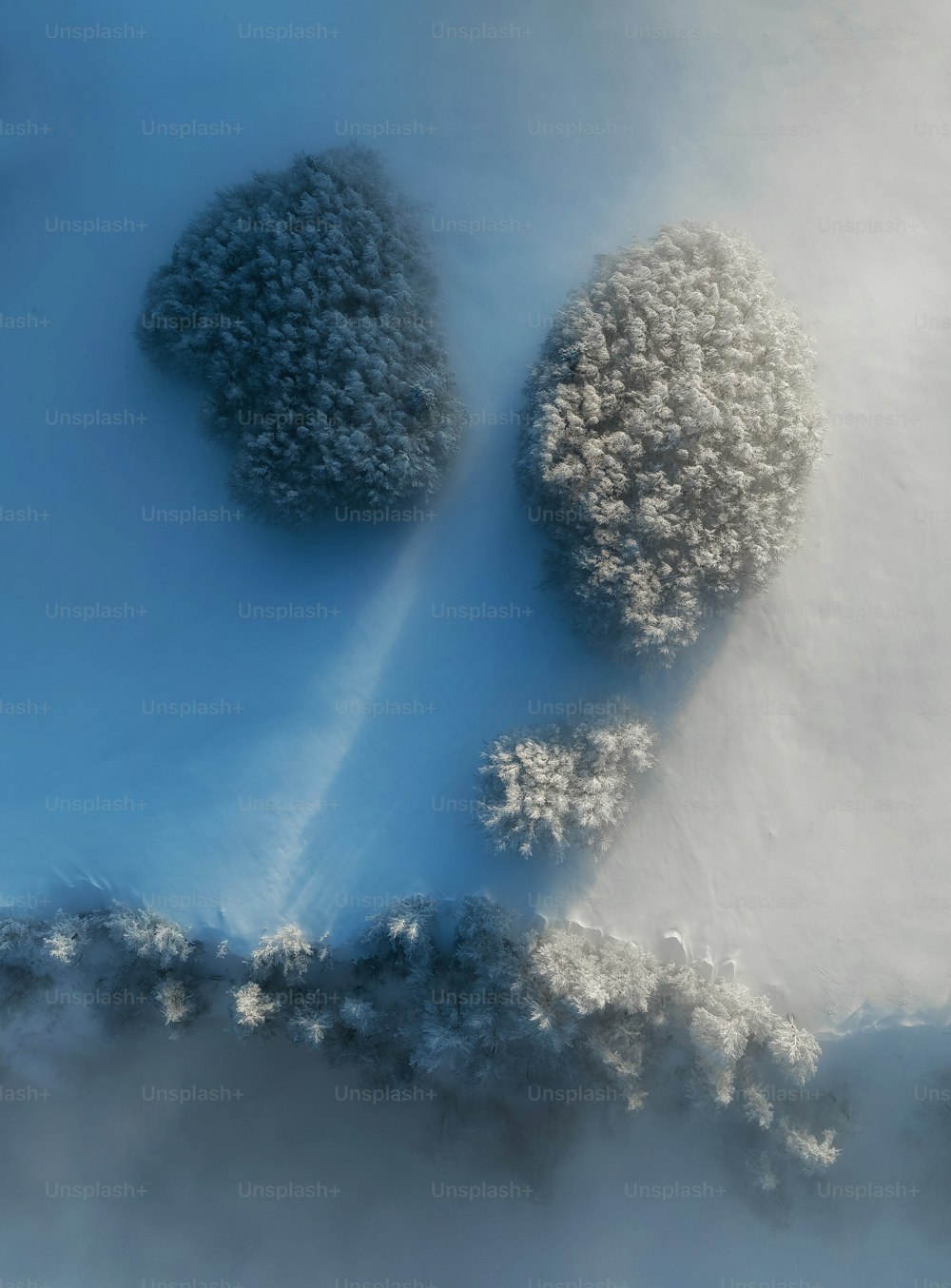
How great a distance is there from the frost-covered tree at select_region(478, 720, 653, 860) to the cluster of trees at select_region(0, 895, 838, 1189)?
194cm

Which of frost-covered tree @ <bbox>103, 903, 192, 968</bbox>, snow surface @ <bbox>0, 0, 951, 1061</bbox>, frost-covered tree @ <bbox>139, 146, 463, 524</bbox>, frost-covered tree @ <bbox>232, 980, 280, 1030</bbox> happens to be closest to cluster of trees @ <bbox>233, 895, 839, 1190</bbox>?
frost-covered tree @ <bbox>232, 980, 280, 1030</bbox>

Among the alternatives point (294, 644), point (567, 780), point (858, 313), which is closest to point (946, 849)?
point (567, 780)

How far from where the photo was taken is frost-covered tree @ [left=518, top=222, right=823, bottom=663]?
51.9ft

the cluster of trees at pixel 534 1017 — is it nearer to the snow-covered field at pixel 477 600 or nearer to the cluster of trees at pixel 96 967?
the snow-covered field at pixel 477 600

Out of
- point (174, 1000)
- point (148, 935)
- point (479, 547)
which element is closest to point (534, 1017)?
point (174, 1000)

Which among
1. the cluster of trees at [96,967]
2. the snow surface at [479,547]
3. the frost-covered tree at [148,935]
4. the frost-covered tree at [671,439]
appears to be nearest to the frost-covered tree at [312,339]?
the snow surface at [479,547]

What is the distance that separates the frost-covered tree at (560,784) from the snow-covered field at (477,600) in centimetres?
99

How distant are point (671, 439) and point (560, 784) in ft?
23.1

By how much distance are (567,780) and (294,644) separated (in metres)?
6.56

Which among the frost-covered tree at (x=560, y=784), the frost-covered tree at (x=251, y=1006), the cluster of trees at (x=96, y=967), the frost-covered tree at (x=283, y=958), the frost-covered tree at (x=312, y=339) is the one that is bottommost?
the cluster of trees at (x=96, y=967)

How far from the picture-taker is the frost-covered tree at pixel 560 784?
1602 centimetres

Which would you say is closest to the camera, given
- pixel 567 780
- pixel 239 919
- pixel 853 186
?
pixel 567 780

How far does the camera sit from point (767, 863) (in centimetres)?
1766

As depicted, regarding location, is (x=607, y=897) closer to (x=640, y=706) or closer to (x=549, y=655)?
(x=640, y=706)
